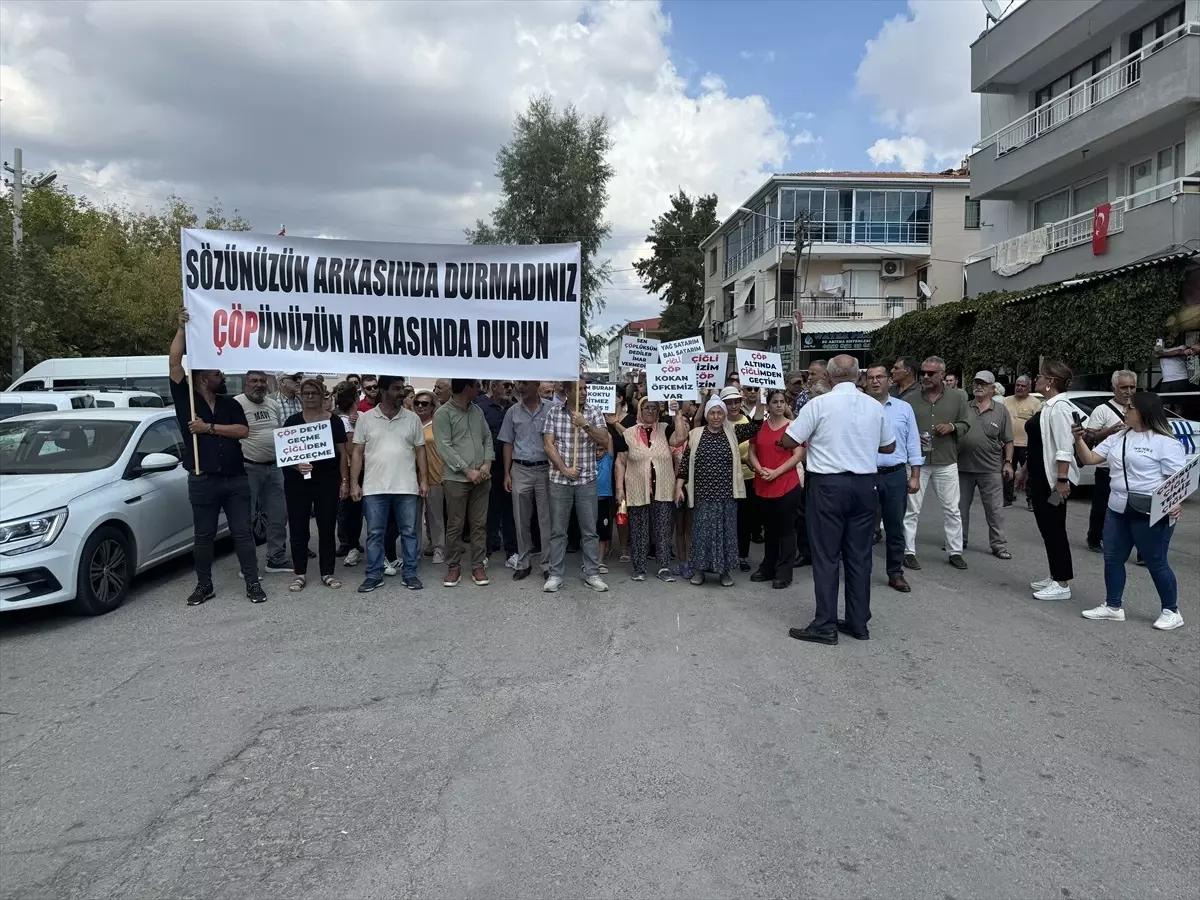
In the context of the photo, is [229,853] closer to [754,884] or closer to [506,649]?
[754,884]

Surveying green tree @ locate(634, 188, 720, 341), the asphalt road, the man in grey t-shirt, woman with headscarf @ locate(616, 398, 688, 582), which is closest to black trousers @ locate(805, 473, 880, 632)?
the asphalt road

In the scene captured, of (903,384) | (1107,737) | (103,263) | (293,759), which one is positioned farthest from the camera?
(103,263)

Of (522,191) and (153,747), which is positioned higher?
(522,191)

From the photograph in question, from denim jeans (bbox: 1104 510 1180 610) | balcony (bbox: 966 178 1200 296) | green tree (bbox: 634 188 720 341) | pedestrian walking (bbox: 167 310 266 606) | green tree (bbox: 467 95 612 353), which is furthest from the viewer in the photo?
green tree (bbox: 634 188 720 341)

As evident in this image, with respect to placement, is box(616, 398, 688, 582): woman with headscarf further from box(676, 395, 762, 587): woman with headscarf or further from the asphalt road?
the asphalt road

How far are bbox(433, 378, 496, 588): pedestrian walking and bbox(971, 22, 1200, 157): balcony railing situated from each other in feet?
56.1

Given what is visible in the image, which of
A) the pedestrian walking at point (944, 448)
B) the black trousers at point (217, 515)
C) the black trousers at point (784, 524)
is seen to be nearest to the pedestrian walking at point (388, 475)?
the black trousers at point (217, 515)

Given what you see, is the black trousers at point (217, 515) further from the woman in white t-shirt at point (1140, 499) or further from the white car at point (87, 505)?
the woman in white t-shirt at point (1140, 499)

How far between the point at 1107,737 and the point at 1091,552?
555 centimetres

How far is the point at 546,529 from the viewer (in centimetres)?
794

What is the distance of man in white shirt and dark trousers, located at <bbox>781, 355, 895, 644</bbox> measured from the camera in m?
5.99

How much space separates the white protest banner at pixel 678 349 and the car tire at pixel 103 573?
5459mm

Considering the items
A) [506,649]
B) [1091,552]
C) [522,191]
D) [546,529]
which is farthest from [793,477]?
[522,191]

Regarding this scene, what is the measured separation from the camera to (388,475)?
24.4ft
